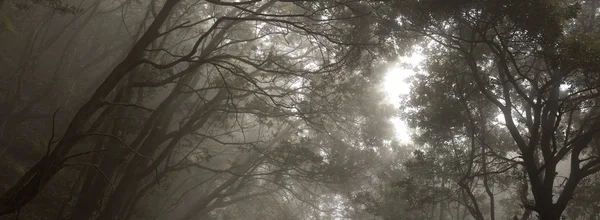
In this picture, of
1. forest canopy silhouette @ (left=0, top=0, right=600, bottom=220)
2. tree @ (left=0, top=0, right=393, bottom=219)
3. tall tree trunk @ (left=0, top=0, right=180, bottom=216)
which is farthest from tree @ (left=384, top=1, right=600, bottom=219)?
tall tree trunk @ (left=0, top=0, right=180, bottom=216)

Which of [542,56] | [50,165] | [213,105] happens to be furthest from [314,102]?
[50,165]

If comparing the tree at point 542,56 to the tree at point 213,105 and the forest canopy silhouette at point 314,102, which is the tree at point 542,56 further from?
the tree at point 213,105

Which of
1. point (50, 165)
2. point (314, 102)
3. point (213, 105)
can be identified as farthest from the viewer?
point (314, 102)

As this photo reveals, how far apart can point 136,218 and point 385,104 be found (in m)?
10.2

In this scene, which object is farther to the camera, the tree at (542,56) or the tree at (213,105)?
the tree at (542,56)

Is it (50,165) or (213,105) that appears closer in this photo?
(50,165)

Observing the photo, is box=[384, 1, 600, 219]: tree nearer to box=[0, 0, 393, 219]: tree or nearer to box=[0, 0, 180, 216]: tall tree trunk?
box=[0, 0, 393, 219]: tree

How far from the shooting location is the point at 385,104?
1575cm

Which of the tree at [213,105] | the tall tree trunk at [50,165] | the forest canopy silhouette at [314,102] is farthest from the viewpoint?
the forest canopy silhouette at [314,102]

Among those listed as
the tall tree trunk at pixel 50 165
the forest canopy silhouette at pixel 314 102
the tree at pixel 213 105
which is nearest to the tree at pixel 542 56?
the forest canopy silhouette at pixel 314 102

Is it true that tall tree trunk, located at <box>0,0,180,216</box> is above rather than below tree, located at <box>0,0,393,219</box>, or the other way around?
below

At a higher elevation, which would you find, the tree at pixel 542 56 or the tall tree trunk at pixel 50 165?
the tree at pixel 542 56

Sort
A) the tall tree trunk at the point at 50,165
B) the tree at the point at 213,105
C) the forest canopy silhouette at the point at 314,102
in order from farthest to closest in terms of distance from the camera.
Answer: the forest canopy silhouette at the point at 314,102, the tree at the point at 213,105, the tall tree trunk at the point at 50,165

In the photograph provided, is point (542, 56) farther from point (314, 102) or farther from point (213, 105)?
point (213, 105)
